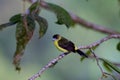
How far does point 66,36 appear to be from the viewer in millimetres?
1464

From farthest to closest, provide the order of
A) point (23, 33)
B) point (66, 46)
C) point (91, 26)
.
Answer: point (91, 26)
point (66, 46)
point (23, 33)

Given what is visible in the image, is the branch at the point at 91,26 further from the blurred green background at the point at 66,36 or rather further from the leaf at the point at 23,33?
the leaf at the point at 23,33

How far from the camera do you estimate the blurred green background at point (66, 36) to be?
1451 mm

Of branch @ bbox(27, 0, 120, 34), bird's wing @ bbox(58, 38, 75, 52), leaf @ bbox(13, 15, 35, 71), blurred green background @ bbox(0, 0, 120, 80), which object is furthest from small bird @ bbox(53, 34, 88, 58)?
blurred green background @ bbox(0, 0, 120, 80)

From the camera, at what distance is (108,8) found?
4.80 feet

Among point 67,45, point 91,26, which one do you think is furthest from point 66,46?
point 91,26

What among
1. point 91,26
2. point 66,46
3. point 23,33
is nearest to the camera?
point 23,33

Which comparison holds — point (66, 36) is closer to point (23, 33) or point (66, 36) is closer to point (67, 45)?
point (67, 45)

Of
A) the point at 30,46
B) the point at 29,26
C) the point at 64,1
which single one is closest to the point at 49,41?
→ the point at 30,46

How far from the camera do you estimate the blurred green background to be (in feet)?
4.76

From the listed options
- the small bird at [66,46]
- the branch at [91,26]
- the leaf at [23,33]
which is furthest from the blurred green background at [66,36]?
the leaf at [23,33]

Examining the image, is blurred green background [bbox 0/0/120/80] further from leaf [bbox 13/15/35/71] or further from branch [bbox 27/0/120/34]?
leaf [bbox 13/15/35/71]

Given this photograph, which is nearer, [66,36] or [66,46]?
[66,46]

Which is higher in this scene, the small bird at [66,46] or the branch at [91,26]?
the small bird at [66,46]
